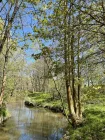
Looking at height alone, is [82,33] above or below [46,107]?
above

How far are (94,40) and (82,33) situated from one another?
2.40ft

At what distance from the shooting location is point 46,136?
1872 centimetres

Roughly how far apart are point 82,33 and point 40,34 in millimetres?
1550

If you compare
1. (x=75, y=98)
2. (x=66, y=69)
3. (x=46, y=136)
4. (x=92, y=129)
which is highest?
(x=66, y=69)

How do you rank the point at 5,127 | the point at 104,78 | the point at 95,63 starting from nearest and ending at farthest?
1. the point at 95,63
2. the point at 104,78
3. the point at 5,127

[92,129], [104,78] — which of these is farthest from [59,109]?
[104,78]

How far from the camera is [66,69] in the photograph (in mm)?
9648

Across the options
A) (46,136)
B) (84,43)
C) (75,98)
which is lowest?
(46,136)

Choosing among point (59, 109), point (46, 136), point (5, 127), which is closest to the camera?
point (46, 136)

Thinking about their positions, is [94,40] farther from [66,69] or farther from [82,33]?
[66,69]

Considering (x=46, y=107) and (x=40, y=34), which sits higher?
(x=40, y=34)

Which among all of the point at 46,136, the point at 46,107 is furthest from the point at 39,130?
the point at 46,107

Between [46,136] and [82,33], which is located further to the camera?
[46,136]

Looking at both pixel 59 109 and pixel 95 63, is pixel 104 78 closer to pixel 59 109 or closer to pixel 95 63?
pixel 95 63
